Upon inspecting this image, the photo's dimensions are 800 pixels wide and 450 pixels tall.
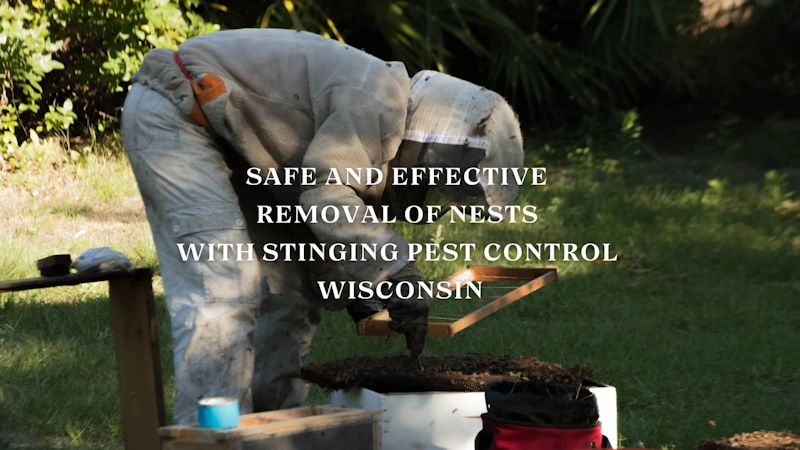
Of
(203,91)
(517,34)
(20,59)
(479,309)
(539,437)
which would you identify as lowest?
(539,437)

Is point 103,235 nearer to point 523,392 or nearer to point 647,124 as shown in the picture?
point 523,392

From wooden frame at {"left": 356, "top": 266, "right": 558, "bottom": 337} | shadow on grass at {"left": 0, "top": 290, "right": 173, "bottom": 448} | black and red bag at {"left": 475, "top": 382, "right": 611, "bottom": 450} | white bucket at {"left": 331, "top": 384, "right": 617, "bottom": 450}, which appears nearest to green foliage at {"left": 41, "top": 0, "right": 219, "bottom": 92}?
shadow on grass at {"left": 0, "top": 290, "right": 173, "bottom": 448}

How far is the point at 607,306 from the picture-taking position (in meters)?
5.79

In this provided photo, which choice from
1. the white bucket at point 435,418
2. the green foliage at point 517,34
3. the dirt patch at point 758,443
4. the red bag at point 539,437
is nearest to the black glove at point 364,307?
the white bucket at point 435,418

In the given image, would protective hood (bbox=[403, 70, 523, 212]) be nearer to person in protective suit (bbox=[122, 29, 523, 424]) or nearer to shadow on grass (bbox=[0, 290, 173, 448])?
person in protective suit (bbox=[122, 29, 523, 424])

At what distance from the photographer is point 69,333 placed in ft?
16.4

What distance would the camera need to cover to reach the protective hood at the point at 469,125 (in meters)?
3.14

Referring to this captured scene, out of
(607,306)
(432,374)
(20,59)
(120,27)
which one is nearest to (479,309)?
(432,374)

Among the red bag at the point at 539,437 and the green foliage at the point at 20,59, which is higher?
the green foliage at the point at 20,59

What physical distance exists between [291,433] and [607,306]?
346cm

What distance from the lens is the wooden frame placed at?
3.20 metres

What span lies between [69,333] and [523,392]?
285 centimetres

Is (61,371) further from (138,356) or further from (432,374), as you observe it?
(432,374)

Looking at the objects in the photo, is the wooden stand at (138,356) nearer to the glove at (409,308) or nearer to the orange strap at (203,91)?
the orange strap at (203,91)
